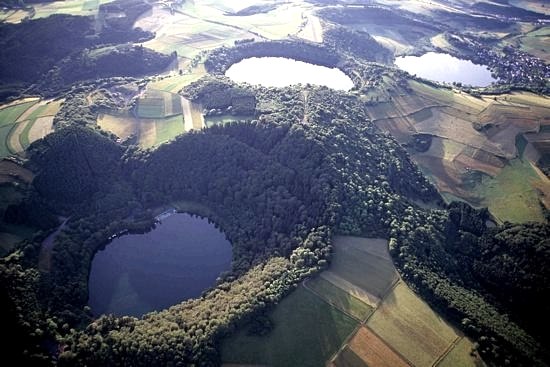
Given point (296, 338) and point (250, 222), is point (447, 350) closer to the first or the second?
point (296, 338)

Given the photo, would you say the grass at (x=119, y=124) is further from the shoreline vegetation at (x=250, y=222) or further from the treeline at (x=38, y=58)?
the treeline at (x=38, y=58)

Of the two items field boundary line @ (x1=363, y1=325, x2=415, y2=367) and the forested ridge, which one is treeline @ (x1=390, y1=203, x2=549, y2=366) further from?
field boundary line @ (x1=363, y1=325, x2=415, y2=367)

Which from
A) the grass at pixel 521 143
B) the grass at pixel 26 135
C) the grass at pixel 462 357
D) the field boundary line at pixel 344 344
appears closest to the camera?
the grass at pixel 462 357

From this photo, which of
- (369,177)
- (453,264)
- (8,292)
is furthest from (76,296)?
(453,264)

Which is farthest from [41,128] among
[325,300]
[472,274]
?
[472,274]

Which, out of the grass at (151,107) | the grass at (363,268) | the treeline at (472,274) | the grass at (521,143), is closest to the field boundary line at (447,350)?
the treeline at (472,274)

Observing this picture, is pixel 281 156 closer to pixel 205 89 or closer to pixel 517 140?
pixel 205 89

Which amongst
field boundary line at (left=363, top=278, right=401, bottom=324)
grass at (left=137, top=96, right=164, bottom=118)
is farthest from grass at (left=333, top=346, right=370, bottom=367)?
grass at (left=137, top=96, right=164, bottom=118)
